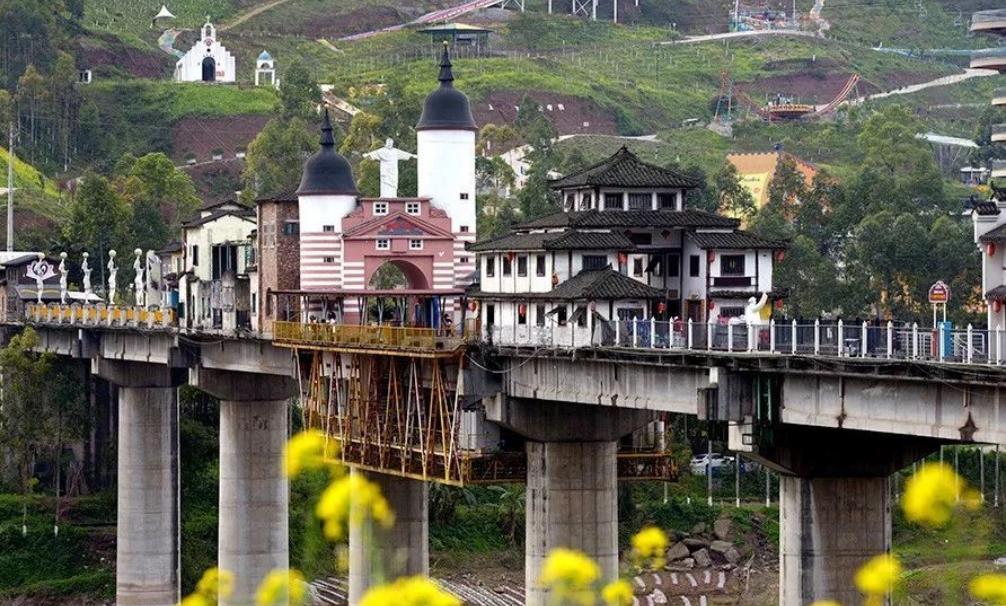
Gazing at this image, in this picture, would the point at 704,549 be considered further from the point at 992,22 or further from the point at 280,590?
the point at 280,590

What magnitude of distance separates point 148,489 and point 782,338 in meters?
62.5

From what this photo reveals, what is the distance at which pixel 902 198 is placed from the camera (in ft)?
553

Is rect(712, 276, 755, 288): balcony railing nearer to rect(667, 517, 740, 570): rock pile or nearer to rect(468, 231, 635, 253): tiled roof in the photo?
rect(468, 231, 635, 253): tiled roof

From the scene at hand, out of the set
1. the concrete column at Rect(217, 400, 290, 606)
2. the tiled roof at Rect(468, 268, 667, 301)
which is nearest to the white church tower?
the concrete column at Rect(217, 400, 290, 606)


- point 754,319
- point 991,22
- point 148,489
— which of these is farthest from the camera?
point 148,489

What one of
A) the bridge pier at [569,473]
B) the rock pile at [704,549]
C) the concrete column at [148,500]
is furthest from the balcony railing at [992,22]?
the concrete column at [148,500]

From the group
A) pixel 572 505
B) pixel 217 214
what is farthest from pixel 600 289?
pixel 217 214

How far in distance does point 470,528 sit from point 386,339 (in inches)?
1816

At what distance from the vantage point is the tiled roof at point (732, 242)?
3354 inches

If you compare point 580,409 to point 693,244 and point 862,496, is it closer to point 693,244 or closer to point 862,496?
point 693,244

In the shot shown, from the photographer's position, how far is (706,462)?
14312 centimetres

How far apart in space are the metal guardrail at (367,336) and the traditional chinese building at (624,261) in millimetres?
1609

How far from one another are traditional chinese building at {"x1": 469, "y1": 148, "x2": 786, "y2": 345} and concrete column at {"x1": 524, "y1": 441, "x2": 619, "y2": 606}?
→ 4.36 m

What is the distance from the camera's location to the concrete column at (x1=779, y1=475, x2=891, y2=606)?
71750mm
